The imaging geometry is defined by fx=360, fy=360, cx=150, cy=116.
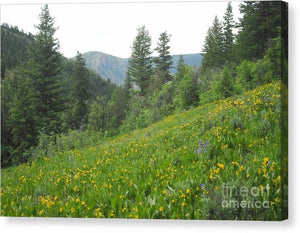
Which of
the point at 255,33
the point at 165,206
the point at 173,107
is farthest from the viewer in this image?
the point at 173,107

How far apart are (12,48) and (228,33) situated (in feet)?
12.9

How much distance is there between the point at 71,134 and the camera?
6680 millimetres

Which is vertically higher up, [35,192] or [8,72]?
[8,72]

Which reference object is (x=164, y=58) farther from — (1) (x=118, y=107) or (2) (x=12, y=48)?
(2) (x=12, y=48)

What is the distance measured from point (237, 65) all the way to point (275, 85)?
29.3 inches

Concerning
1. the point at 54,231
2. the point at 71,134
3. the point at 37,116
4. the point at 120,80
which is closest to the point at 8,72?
the point at 37,116

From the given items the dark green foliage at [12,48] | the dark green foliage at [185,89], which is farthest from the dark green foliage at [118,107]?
the dark green foliage at [12,48]

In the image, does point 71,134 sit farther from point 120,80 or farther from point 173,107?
point 173,107

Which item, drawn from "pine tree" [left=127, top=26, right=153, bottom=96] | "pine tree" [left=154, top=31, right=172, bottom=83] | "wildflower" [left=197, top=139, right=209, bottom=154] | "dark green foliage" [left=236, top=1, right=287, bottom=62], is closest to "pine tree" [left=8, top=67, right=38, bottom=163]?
"pine tree" [left=127, top=26, right=153, bottom=96]

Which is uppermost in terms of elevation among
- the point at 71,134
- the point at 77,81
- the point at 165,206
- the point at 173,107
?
the point at 77,81

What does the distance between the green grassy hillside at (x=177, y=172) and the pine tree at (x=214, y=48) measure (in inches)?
25.9

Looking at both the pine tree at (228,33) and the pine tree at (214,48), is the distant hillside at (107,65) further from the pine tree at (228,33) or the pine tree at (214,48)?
the pine tree at (228,33)

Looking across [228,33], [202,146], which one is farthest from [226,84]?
[202,146]

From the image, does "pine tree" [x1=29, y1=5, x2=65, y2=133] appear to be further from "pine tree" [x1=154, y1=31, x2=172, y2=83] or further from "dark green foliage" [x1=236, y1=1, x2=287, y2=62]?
"dark green foliage" [x1=236, y1=1, x2=287, y2=62]
